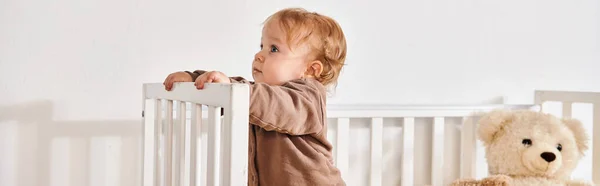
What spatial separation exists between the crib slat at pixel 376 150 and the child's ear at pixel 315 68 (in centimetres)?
42

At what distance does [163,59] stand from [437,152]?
27.5 inches

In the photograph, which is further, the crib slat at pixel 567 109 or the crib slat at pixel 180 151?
the crib slat at pixel 567 109

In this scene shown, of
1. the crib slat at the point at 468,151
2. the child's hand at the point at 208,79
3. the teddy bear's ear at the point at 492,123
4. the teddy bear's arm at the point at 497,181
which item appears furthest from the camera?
the crib slat at the point at 468,151

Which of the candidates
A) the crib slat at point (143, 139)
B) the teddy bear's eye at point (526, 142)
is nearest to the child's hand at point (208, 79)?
the crib slat at point (143, 139)

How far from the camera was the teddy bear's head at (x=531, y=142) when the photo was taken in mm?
1467

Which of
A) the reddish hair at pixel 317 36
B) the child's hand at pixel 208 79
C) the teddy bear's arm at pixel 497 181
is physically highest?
the reddish hair at pixel 317 36

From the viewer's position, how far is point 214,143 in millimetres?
848

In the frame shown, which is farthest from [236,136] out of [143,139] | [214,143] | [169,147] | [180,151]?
[143,139]

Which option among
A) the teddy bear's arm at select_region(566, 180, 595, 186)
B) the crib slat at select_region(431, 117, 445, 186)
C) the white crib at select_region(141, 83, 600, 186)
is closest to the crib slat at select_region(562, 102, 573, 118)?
the white crib at select_region(141, 83, 600, 186)

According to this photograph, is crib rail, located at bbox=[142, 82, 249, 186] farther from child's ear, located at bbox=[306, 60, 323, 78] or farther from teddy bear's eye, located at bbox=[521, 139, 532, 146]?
teddy bear's eye, located at bbox=[521, 139, 532, 146]

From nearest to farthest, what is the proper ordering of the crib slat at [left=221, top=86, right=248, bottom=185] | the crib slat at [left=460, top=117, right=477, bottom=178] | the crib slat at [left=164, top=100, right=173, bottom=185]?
the crib slat at [left=221, top=86, right=248, bottom=185]
the crib slat at [left=164, top=100, right=173, bottom=185]
the crib slat at [left=460, top=117, right=477, bottom=178]

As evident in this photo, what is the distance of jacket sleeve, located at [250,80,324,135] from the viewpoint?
2.82ft

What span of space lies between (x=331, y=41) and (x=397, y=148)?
590mm

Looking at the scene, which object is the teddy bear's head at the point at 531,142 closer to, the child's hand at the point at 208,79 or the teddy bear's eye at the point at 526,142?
the teddy bear's eye at the point at 526,142
